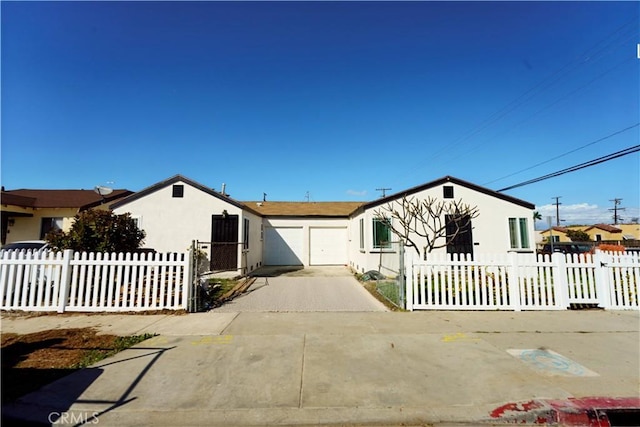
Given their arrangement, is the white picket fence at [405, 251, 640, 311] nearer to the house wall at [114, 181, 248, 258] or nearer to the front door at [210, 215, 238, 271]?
the front door at [210, 215, 238, 271]

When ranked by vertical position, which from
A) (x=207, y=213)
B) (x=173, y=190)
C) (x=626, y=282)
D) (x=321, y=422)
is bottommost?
(x=321, y=422)

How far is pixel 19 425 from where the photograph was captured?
9.95 ft

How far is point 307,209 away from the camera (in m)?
20.8

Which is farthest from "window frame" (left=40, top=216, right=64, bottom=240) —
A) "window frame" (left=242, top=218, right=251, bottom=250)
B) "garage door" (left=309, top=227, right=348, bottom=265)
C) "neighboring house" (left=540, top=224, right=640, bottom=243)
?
"neighboring house" (left=540, top=224, right=640, bottom=243)

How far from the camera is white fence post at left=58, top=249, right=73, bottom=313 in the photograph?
23.3 feet

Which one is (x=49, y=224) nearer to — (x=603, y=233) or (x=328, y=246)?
(x=328, y=246)

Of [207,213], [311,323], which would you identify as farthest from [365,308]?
[207,213]

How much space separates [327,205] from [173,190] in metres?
11.4

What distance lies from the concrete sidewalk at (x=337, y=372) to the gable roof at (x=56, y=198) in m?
12.1

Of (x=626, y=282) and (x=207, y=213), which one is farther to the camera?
(x=207, y=213)

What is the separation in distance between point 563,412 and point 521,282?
16.5 ft

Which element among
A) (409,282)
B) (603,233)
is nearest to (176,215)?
(409,282)

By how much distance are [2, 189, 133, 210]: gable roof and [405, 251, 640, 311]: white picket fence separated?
15.1m

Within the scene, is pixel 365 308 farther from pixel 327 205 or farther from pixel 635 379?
pixel 327 205
